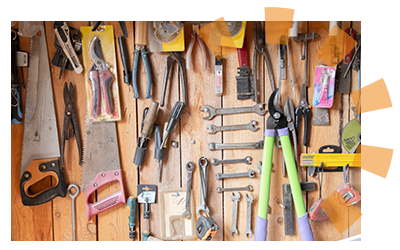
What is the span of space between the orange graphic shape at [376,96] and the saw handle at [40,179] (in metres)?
1.58

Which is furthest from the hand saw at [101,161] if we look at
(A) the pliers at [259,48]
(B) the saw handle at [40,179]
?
(A) the pliers at [259,48]

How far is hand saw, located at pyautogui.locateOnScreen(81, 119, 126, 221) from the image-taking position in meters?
1.37

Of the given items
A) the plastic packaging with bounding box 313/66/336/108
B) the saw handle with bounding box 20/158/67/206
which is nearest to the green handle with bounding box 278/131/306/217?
the plastic packaging with bounding box 313/66/336/108

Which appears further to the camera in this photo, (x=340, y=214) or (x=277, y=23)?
(x=340, y=214)

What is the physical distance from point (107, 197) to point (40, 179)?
0.36 m

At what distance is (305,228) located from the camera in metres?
1.31

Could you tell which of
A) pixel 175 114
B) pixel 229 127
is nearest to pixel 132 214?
pixel 175 114

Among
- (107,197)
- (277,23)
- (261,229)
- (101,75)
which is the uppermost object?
(277,23)

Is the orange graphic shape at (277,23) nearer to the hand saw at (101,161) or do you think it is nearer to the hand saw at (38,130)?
the hand saw at (101,161)

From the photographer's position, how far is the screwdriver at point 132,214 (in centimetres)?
137

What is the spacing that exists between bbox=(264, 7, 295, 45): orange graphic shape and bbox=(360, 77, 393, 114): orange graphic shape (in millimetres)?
472

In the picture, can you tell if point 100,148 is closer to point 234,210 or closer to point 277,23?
point 234,210

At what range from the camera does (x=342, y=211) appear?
4.59 ft
